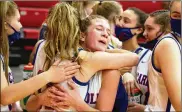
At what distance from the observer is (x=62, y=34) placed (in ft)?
7.33

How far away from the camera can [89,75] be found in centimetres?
223

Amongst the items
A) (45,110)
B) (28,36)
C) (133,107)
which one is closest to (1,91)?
(45,110)

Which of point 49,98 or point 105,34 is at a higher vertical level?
point 105,34

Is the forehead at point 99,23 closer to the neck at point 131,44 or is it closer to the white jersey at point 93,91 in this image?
the white jersey at point 93,91

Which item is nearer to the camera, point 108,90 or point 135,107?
point 108,90

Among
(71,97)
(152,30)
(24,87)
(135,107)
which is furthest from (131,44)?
(24,87)

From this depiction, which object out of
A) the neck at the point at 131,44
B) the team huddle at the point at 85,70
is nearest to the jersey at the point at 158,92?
the team huddle at the point at 85,70

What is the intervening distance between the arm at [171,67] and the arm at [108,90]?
26 centimetres

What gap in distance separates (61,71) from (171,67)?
22.1 inches

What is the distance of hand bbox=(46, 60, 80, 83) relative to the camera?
2180 mm

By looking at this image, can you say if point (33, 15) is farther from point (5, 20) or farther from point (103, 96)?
point (103, 96)

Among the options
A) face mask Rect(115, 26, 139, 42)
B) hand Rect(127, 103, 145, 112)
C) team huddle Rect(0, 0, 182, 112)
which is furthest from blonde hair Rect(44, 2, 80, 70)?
face mask Rect(115, 26, 139, 42)

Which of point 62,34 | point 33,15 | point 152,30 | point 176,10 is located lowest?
point 33,15

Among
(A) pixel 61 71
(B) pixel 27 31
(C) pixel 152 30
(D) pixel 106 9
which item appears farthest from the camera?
(B) pixel 27 31
